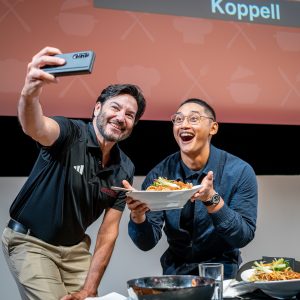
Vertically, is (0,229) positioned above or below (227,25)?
below

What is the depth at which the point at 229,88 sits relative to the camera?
10.4 feet

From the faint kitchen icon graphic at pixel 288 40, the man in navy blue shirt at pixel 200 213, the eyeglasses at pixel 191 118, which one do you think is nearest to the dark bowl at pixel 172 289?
the man in navy blue shirt at pixel 200 213

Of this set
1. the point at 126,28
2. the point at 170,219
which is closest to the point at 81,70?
the point at 170,219

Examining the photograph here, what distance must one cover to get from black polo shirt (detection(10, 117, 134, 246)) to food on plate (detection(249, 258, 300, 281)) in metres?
0.90

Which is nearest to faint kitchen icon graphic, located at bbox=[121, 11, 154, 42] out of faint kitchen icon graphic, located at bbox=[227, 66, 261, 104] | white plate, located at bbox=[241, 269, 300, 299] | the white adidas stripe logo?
faint kitchen icon graphic, located at bbox=[227, 66, 261, 104]

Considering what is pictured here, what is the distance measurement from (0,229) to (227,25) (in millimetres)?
1916

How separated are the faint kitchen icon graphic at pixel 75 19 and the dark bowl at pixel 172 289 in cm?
189

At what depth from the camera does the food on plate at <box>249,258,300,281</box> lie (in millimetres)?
1552

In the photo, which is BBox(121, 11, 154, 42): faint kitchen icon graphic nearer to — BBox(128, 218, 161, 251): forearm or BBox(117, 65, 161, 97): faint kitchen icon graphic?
BBox(117, 65, 161, 97): faint kitchen icon graphic

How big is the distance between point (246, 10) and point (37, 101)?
1.94 metres

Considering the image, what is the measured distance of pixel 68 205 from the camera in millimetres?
2209

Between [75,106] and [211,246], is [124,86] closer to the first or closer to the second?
[75,106]

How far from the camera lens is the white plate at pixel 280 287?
4.57 feet

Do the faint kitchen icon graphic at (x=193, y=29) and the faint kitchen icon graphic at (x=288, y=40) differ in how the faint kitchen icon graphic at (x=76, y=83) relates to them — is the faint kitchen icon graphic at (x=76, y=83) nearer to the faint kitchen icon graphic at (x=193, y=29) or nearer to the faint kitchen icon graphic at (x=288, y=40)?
the faint kitchen icon graphic at (x=193, y=29)
